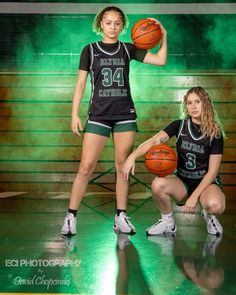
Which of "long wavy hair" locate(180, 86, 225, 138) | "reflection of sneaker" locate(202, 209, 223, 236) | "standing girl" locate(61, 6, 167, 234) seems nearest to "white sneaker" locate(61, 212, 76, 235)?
"standing girl" locate(61, 6, 167, 234)

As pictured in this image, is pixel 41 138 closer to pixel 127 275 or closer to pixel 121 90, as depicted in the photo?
pixel 121 90

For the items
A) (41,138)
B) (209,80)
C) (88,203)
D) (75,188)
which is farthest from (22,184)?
(75,188)

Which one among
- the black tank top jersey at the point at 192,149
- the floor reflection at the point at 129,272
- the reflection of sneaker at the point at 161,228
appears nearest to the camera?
→ the floor reflection at the point at 129,272

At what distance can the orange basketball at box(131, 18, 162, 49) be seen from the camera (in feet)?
13.7

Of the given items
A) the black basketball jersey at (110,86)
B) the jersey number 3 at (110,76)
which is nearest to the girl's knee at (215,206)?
the black basketball jersey at (110,86)

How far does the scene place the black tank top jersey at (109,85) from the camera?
163 inches

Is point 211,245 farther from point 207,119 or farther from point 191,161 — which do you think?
point 207,119

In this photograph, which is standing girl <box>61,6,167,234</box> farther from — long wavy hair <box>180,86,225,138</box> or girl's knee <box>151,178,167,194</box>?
long wavy hair <box>180,86,225,138</box>

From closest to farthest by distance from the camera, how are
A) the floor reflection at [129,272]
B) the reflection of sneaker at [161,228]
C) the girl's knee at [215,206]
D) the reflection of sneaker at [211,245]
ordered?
the floor reflection at [129,272]
the reflection of sneaker at [211,245]
the girl's knee at [215,206]
the reflection of sneaker at [161,228]

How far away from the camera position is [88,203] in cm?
619

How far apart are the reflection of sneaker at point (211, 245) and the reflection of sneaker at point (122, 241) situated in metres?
0.47

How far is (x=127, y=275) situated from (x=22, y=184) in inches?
187

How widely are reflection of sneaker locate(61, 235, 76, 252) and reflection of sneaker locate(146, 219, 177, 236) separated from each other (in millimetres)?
522

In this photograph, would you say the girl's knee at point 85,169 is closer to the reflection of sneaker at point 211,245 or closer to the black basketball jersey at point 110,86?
the black basketball jersey at point 110,86
